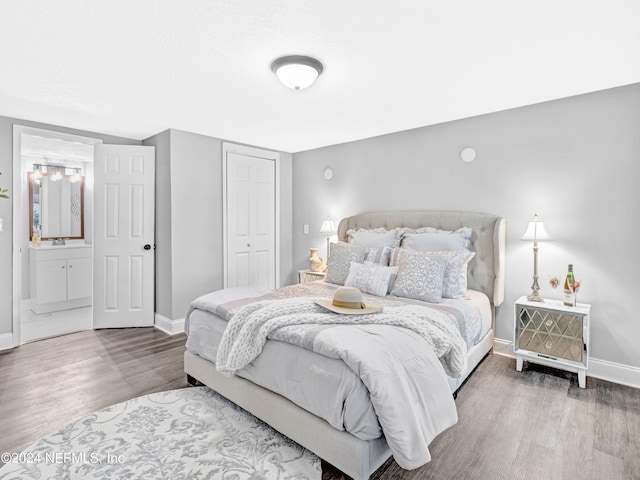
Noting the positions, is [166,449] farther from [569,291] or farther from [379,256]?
[569,291]

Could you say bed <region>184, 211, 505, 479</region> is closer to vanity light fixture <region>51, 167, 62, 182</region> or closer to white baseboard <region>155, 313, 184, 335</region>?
white baseboard <region>155, 313, 184, 335</region>

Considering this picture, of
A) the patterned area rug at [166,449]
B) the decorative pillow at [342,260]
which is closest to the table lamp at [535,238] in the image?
the decorative pillow at [342,260]

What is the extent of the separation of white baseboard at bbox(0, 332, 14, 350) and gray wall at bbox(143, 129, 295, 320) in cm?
135

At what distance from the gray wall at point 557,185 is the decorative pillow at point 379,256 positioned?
2.52 ft

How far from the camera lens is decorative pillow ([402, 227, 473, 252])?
3.27 metres

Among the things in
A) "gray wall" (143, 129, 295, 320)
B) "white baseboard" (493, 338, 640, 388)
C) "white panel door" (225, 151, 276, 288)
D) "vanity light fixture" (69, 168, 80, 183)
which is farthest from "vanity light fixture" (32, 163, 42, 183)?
"white baseboard" (493, 338, 640, 388)

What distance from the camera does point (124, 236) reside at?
13.5ft

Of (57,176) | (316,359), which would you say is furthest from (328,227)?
(57,176)

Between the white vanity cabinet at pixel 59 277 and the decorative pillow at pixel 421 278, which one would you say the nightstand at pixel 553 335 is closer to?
the decorative pillow at pixel 421 278

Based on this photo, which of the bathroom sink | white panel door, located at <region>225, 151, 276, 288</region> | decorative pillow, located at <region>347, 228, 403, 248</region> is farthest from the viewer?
the bathroom sink

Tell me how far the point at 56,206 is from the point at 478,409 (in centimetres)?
608

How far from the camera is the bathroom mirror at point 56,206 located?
5.09 m

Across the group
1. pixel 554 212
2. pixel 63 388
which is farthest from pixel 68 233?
pixel 554 212

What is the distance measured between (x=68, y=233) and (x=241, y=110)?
3.91 meters
